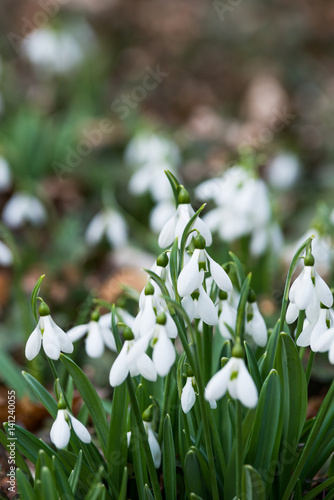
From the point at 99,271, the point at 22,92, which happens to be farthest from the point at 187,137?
the point at 22,92

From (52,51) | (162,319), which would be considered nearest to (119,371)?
(162,319)

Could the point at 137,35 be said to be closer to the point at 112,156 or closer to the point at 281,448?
the point at 112,156

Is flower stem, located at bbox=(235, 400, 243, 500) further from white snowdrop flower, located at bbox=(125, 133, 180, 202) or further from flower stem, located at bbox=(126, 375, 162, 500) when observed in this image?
white snowdrop flower, located at bbox=(125, 133, 180, 202)

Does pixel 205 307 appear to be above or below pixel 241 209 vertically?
below

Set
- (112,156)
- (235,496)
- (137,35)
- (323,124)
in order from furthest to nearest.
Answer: (137,35) < (323,124) < (112,156) < (235,496)

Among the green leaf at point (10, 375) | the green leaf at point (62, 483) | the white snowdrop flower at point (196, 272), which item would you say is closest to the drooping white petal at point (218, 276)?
the white snowdrop flower at point (196, 272)

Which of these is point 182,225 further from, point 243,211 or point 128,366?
point 243,211
